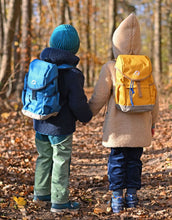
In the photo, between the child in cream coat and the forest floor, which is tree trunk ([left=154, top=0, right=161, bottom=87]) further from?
the child in cream coat

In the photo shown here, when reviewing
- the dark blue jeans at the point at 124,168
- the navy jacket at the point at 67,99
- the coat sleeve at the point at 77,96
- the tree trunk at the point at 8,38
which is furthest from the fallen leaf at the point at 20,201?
the tree trunk at the point at 8,38

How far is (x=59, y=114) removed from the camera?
11.3 feet

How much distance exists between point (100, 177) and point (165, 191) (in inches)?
46.1

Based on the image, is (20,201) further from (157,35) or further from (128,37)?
(157,35)

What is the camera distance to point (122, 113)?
351 centimetres

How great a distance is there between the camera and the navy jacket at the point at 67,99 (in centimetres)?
332

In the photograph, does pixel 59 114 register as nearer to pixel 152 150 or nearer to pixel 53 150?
pixel 53 150

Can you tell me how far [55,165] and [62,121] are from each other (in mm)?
532

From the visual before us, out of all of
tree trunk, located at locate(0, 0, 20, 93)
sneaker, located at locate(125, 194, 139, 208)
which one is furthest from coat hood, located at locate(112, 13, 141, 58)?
tree trunk, located at locate(0, 0, 20, 93)

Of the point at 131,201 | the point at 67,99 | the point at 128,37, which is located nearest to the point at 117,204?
the point at 131,201

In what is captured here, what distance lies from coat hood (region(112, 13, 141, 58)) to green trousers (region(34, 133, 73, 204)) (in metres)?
1.19

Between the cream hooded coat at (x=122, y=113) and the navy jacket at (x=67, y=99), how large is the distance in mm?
253

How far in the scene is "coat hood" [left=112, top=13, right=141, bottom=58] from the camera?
3.47 metres

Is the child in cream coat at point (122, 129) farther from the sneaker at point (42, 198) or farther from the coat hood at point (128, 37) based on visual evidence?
the sneaker at point (42, 198)
